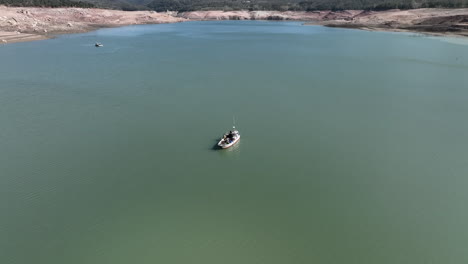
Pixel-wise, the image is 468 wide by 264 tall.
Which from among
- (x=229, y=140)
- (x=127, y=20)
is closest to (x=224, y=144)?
(x=229, y=140)

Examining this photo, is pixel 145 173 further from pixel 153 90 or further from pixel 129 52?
pixel 129 52

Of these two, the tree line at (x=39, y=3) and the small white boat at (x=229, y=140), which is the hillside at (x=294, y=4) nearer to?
the tree line at (x=39, y=3)

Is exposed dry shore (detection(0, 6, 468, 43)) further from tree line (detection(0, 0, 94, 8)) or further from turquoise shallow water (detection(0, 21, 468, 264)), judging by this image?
turquoise shallow water (detection(0, 21, 468, 264))

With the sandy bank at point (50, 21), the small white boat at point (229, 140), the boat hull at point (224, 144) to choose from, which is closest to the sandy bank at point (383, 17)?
the sandy bank at point (50, 21)

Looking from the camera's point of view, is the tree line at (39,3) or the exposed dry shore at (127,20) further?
the tree line at (39,3)

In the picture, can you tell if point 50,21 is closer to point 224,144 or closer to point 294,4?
point 224,144

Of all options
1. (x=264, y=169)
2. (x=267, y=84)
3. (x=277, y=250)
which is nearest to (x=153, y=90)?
(x=267, y=84)
